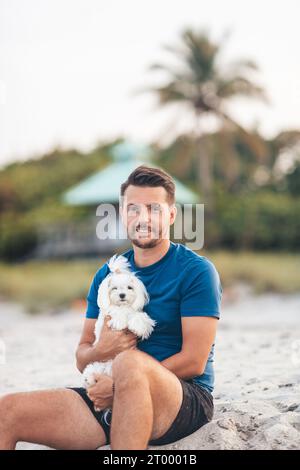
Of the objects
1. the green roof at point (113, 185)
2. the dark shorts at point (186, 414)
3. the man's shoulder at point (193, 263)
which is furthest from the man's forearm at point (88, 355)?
the green roof at point (113, 185)

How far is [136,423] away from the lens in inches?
105

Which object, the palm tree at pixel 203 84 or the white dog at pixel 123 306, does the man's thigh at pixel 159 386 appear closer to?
the white dog at pixel 123 306

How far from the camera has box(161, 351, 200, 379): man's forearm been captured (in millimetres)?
2938

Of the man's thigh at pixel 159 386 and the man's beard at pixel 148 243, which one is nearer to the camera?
the man's thigh at pixel 159 386

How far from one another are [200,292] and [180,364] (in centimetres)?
33

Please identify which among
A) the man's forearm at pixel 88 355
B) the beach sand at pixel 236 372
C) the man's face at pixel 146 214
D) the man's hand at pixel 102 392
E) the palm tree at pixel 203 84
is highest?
the palm tree at pixel 203 84

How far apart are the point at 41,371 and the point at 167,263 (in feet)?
9.20

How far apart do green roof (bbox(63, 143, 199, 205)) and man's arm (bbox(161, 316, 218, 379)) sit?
607 inches

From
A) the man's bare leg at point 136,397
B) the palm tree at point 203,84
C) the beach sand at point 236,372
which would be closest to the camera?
the man's bare leg at point 136,397

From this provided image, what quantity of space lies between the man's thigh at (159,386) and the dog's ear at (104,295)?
414 millimetres

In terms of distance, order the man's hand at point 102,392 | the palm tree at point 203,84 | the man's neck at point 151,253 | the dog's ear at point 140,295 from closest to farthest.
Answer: the man's hand at point 102,392
the dog's ear at point 140,295
the man's neck at point 151,253
the palm tree at point 203,84

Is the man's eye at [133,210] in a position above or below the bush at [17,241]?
above

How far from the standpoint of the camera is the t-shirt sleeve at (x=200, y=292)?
2943 mm

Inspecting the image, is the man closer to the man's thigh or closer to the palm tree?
the man's thigh
